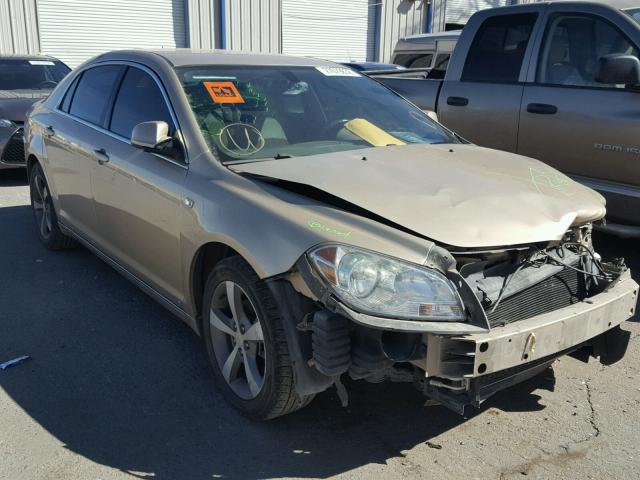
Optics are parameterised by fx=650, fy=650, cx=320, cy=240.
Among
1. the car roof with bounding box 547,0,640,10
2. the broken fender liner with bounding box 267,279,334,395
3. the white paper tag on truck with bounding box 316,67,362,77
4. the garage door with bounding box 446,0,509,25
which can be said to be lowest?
the broken fender liner with bounding box 267,279,334,395

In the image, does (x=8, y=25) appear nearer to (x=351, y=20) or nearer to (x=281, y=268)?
(x=351, y=20)

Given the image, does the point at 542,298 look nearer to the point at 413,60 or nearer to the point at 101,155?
the point at 101,155

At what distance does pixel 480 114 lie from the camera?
18.5 feet

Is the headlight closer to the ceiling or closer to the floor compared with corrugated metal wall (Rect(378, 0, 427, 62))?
closer to the floor

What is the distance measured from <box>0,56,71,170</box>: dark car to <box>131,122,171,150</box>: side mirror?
564 cm

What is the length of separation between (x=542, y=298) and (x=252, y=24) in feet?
53.8

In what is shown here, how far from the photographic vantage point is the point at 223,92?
371 centimetres

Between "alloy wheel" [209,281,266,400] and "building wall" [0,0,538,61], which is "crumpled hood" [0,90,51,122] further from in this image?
"building wall" [0,0,538,61]

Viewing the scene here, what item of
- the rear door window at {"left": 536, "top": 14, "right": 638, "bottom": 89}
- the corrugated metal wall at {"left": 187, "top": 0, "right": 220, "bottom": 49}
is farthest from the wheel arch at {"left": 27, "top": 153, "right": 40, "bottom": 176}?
the corrugated metal wall at {"left": 187, "top": 0, "right": 220, "bottom": 49}

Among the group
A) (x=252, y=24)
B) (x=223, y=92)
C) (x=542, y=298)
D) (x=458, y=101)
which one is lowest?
(x=542, y=298)

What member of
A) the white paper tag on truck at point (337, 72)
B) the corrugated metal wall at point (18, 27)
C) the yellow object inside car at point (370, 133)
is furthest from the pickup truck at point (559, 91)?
the corrugated metal wall at point (18, 27)

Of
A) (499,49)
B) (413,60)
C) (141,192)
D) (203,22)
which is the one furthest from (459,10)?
(141,192)

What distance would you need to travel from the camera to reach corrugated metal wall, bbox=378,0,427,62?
21.0 m

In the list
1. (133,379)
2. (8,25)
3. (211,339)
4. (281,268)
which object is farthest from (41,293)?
(8,25)
